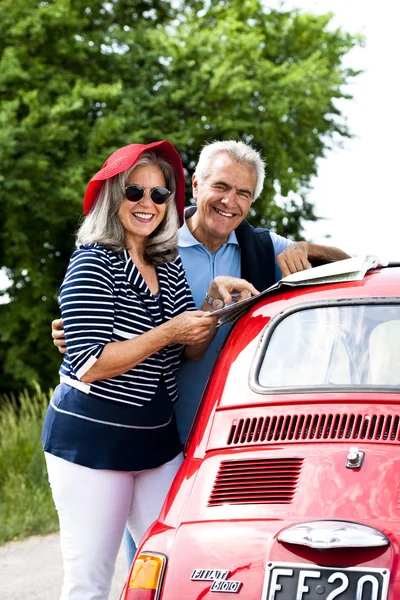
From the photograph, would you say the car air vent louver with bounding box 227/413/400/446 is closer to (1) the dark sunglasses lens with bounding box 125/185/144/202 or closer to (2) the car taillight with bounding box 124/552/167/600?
(2) the car taillight with bounding box 124/552/167/600

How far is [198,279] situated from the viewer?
455 centimetres

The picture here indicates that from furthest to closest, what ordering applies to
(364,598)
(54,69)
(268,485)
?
(54,69)
(268,485)
(364,598)

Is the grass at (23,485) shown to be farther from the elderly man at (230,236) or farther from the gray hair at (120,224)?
the gray hair at (120,224)

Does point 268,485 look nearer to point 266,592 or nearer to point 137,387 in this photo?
point 266,592

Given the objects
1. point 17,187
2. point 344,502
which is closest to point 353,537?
point 344,502

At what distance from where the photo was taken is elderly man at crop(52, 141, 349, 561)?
15.0 ft

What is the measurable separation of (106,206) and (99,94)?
14522 millimetres

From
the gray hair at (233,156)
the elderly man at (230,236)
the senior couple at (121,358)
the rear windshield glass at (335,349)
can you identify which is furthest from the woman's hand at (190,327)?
the gray hair at (233,156)

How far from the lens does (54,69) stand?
1900 cm

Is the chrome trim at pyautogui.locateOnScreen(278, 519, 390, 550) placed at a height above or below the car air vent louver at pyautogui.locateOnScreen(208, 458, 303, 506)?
below

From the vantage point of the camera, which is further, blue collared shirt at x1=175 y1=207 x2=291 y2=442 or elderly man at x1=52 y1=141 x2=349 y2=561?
elderly man at x1=52 y1=141 x2=349 y2=561

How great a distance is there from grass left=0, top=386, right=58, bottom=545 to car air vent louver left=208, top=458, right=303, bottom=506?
5.64 m

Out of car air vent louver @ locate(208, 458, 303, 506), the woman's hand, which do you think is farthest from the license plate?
the woman's hand

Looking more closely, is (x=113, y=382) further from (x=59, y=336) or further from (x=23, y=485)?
(x=23, y=485)
